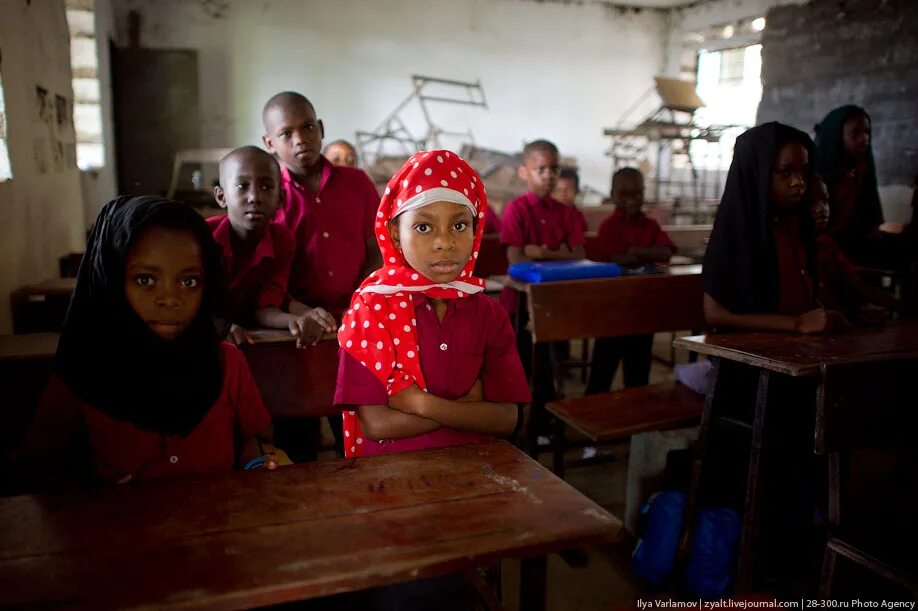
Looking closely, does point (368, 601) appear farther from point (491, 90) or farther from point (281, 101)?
point (491, 90)

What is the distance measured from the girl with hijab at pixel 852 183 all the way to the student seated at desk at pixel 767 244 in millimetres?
2160

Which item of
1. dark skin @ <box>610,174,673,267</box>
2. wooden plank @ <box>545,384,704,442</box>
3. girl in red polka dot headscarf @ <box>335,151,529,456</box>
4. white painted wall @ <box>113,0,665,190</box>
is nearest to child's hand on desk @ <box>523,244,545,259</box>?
dark skin @ <box>610,174,673,267</box>

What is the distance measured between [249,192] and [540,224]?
209 centimetres

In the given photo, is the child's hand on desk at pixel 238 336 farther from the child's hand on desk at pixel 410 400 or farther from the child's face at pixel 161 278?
the child's hand on desk at pixel 410 400

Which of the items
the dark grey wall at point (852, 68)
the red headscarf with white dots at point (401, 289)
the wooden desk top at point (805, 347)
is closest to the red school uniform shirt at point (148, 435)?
the red headscarf with white dots at point (401, 289)

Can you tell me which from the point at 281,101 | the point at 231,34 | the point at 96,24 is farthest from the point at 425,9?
the point at 281,101

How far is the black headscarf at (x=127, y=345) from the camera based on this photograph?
1.23 meters

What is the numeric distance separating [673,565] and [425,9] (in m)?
8.22

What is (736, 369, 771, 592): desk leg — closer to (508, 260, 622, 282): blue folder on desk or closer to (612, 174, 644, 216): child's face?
(508, 260, 622, 282): blue folder on desk

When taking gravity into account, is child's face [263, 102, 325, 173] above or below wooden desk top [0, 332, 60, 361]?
above

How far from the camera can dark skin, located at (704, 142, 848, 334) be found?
2107 millimetres

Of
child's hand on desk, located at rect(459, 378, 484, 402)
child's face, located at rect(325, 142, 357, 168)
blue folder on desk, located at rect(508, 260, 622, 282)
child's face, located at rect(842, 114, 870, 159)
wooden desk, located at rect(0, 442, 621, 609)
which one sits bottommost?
wooden desk, located at rect(0, 442, 621, 609)

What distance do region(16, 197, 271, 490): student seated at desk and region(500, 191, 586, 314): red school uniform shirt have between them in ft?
8.44

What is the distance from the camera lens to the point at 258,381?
1999mm
